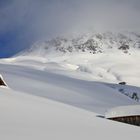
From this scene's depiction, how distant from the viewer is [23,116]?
671 cm

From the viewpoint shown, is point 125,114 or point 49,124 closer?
point 49,124

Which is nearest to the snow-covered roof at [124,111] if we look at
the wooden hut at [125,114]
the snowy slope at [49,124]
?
the wooden hut at [125,114]

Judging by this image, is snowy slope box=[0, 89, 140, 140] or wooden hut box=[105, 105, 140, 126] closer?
snowy slope box=[0, 89, 140, 140]

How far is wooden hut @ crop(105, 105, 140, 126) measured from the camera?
1352 cm

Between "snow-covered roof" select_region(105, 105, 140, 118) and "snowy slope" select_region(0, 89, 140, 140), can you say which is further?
"snow-covered roof" select_region(105, 105, 140, 118)

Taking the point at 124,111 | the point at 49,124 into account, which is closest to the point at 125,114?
the point at 124,111

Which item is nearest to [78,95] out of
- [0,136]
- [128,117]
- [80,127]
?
[128,117]

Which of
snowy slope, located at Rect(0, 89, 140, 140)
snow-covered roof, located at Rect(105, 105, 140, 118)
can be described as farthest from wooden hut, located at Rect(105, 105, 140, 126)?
snowy slope, located at Rect(0, 89, 140, 140)

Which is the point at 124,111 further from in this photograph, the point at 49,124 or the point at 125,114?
the point at 49,124

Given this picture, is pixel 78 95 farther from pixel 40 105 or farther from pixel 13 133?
pixel 13 133

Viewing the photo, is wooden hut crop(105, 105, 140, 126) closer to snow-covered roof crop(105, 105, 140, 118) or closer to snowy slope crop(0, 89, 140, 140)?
snow-covered roof crop(105, 105, 140, 118)

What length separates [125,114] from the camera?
13.7 m

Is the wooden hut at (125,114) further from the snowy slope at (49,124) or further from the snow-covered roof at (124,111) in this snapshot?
the snowy slope at (49,124)

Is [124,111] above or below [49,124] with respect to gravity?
above
